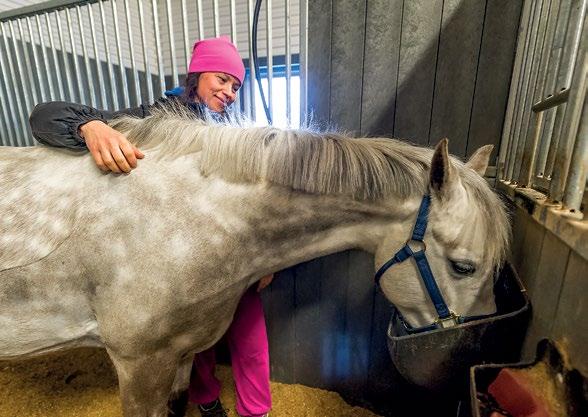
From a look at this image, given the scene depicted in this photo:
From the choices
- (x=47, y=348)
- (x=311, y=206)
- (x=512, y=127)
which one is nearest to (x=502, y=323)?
(x=311, y=206)

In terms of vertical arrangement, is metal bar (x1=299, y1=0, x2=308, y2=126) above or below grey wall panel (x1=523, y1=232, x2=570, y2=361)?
above

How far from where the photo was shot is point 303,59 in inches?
56.7

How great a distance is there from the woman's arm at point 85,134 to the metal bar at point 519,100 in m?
1.35

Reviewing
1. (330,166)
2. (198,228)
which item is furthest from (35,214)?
(330,166)

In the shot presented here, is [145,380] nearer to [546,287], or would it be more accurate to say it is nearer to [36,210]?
[36,210]

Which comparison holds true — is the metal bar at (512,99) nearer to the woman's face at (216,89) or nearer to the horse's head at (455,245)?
the horse's head at (455,245)

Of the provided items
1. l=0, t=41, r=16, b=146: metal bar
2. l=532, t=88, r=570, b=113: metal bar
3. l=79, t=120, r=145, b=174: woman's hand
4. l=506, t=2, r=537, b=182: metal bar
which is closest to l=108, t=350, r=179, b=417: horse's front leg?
l=79, t=120, r=145, b=174: woman's hand

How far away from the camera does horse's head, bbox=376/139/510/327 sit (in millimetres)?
875

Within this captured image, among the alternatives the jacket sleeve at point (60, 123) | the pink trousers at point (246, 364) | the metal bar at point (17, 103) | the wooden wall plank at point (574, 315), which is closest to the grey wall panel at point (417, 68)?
the wooden wall plank at point (574, 315)

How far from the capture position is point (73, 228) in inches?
35.8

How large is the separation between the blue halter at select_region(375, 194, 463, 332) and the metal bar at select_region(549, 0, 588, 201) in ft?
0.94

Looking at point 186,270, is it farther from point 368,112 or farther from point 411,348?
point 368,112

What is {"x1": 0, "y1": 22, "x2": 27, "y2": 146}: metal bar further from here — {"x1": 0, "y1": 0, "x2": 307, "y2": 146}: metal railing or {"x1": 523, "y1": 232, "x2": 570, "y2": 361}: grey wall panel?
{"x1": 523, "y1": 232, "x2": 570, "y2": 361}: grey wall panel

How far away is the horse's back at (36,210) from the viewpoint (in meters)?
0.92
